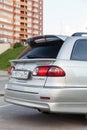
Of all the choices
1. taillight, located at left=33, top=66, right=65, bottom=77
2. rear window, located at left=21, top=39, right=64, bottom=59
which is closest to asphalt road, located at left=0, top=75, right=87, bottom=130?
taillight, located at left=33, top=66, right=65, bottom=77

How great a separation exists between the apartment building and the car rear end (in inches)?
5099

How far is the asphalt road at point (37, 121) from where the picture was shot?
26.1 feet

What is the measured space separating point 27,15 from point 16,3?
8722 mm

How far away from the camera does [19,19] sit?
506 ft

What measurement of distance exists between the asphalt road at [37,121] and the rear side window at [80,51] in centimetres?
125

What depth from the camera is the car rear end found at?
761 centimetres

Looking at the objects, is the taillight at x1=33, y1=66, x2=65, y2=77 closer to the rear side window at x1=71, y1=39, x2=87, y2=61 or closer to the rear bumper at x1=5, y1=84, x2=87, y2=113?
the rear bumper at x1=5, y1=84, x2=87, y2=113

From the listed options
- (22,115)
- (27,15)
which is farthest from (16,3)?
(22,115)

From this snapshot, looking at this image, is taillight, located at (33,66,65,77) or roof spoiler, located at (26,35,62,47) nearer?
taillight, located at (33,66,65,77)

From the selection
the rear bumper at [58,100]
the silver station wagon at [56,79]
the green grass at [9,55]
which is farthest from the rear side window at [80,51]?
the green grass at [9,55]

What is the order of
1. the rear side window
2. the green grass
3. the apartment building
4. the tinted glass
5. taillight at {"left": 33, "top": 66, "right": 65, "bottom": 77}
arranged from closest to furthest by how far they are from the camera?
1. taillight at {"left": 33, "top": 66, "right": 65, "bottom": 77}
2. the rear side window
3. the tinted glass
4. the green grass
5. the apartment building

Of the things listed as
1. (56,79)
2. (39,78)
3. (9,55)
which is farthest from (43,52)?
(9,55)

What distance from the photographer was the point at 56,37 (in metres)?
8.34

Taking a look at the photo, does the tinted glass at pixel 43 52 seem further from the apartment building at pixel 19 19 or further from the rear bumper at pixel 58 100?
the apartment building at pixel 19 19
